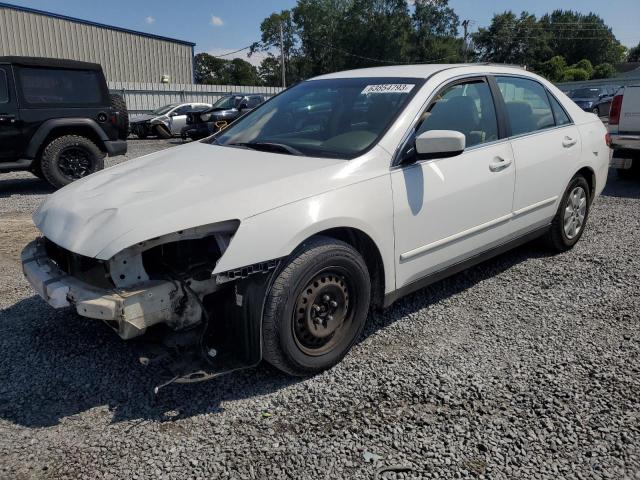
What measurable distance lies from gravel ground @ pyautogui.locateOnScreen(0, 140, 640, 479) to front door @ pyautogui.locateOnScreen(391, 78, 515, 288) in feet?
1.62

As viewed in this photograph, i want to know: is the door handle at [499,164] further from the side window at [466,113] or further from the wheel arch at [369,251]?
the wheel arch at [369,251]

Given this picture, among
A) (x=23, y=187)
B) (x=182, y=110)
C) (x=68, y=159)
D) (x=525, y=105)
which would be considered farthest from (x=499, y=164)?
(x=182, y=110)

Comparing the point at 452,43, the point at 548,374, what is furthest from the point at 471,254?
the point at 452,43

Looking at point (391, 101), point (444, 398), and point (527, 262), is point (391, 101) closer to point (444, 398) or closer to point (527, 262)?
point (444, 398)

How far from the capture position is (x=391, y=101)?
354 centimetres

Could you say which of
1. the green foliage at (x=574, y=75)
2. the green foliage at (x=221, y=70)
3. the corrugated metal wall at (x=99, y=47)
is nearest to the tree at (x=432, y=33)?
the green foliage at (x=574, y=75)

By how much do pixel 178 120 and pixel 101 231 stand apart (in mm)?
19425

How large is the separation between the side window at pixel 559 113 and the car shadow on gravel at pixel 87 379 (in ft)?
7.63

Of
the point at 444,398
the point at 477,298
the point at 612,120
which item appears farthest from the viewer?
the point at 612,120

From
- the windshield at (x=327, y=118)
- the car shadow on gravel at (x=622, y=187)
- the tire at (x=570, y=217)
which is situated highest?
the windshield at (x=327, y=118)

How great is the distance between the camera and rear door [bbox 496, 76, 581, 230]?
4.21m

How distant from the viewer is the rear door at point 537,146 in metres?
4.21

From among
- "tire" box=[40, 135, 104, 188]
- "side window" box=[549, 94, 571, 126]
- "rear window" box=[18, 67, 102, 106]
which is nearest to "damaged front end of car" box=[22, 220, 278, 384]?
"side window" box=[549, 94, 571, 126]

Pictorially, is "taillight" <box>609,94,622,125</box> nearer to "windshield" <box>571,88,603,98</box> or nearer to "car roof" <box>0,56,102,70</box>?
"car roof" <box>0,56,102,70</box>
